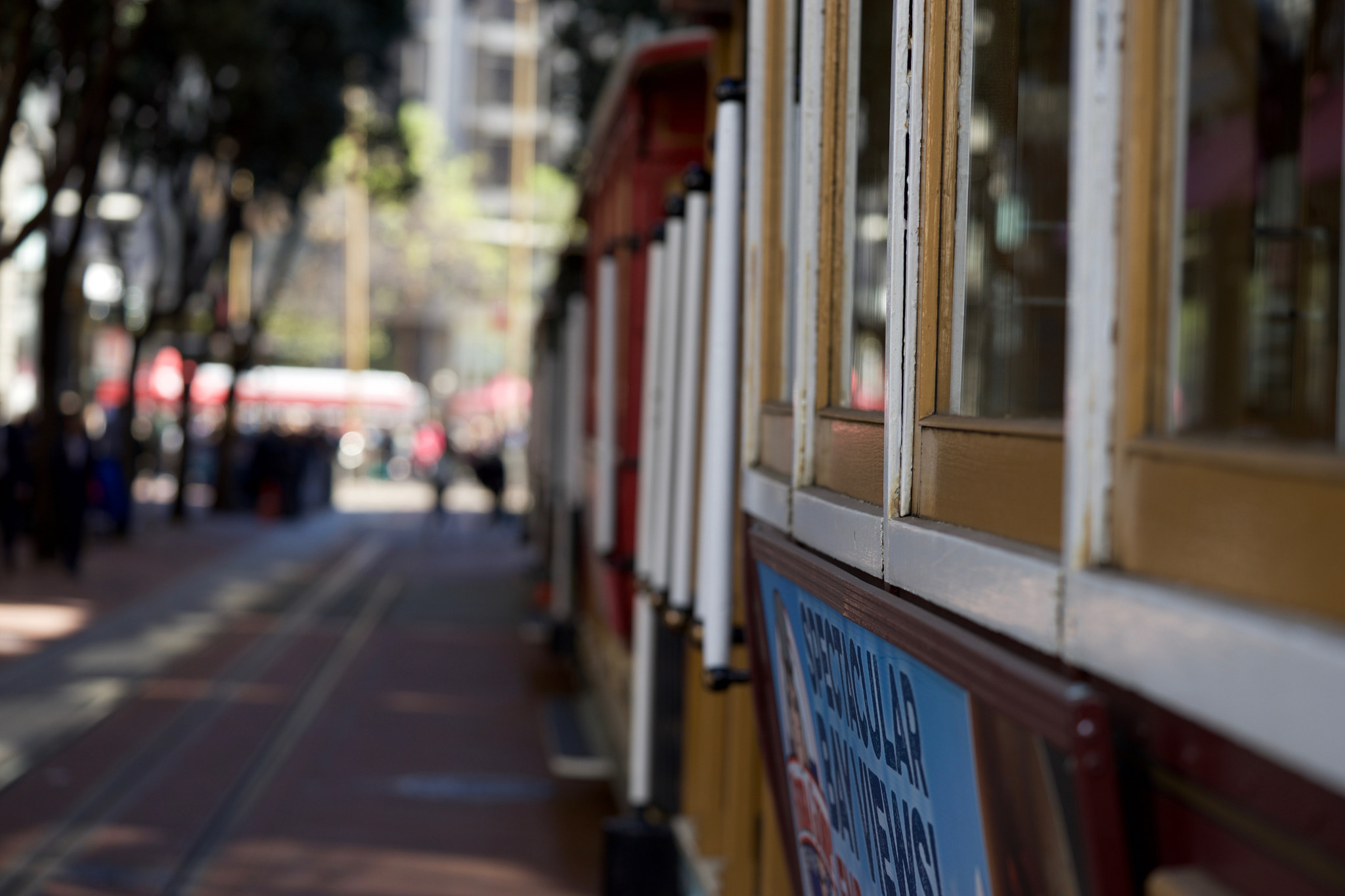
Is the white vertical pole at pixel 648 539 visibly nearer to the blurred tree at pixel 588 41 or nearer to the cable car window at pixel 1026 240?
the cable car window at pixel 1026 240

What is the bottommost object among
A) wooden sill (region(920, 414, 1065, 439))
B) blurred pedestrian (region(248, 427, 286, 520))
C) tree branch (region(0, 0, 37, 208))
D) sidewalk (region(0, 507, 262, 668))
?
sidewalk (region(0, 507, 262, 668))

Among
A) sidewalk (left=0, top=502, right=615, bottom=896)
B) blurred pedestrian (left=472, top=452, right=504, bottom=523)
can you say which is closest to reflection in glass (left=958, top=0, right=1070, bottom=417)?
sidewalk (left=0, top=502, right=615, bottom=896)

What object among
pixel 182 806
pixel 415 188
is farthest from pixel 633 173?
pixel 415 188

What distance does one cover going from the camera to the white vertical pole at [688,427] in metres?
4.09

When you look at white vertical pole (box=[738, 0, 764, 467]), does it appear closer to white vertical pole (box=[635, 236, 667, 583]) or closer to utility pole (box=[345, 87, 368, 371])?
white vertical pole (box=[635, 236, 667, 583])

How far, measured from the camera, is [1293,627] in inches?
46.1

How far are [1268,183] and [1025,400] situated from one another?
3.25 ft

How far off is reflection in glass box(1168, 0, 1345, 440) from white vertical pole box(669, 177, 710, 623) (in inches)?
50.0

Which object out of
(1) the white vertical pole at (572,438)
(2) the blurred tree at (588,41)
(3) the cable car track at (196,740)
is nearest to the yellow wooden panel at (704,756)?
(3) the cable car track at (196,740)

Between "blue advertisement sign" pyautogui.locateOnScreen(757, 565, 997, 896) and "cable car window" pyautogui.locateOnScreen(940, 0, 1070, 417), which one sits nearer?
"blue advertisement sign" pyautogui.locateOnScreen(757, 565, 997, 896)

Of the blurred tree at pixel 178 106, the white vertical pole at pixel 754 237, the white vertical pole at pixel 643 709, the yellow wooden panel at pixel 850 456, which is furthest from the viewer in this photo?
the blurred tree at pixel 178 106

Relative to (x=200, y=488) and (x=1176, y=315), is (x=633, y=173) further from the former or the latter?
(x=200, y=488)

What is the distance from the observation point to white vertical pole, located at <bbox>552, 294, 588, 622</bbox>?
29.1 ft

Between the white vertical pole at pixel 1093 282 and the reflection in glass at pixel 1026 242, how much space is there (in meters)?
1.48
